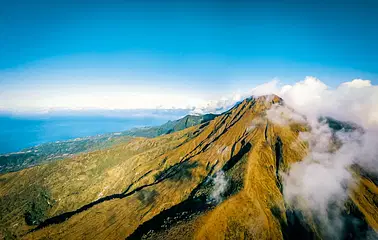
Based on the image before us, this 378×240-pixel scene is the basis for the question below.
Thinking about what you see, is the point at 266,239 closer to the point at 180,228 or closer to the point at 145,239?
the point at 180,228

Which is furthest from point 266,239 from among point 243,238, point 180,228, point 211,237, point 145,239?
point 145,239

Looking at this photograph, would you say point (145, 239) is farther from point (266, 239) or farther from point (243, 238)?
point (266, 239)

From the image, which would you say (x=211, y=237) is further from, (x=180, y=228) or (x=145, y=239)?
(x=145, y=239)

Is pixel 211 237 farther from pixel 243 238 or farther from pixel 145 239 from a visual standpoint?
pixel 145 239

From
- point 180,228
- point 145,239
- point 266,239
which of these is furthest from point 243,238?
point 145,239

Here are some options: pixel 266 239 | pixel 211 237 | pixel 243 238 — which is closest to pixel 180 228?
pixel 211 237
